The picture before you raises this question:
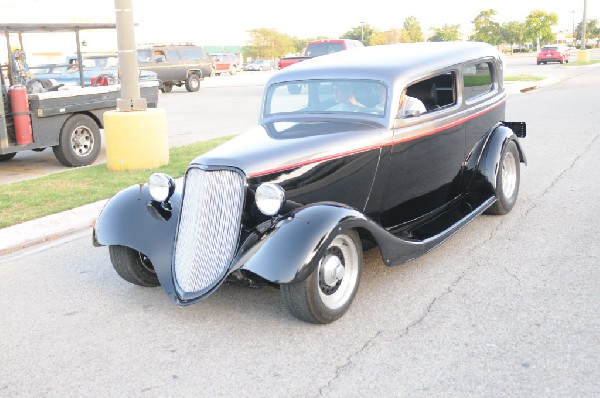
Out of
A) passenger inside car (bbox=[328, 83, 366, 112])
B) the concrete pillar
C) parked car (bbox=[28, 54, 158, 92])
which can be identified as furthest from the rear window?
passenger inside car (bbox=[328, 83, 366, 112])

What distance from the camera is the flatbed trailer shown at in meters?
9.25

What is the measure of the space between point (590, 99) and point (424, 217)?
14976 mm

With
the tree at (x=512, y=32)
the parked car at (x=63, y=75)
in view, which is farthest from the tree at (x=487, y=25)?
the parked car at (x=63, y=75)

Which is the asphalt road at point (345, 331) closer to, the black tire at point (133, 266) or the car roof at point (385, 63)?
the black tire at point (133, 266)

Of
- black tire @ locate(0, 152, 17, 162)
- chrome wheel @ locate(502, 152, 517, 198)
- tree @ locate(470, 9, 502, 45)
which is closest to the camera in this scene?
chrome wheel @ locate(502, 152, 517, 198)

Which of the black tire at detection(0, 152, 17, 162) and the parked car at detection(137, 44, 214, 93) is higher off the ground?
the parked car at detection(137, 44, 214, 93)

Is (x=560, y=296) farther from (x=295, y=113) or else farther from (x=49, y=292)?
(x=49, y=292)

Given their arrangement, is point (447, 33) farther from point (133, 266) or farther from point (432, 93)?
point (133, 266)

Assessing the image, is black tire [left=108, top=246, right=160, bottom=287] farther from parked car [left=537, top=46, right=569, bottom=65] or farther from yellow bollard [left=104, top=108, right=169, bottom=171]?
parked car [left=537, top=46, right=569, bottom=65]

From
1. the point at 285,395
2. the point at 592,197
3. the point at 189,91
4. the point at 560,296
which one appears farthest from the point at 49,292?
the point at 189,91

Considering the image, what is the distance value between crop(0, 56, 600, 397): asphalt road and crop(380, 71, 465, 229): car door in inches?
17.7

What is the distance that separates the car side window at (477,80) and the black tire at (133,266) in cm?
332

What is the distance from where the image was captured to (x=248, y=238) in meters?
4.26

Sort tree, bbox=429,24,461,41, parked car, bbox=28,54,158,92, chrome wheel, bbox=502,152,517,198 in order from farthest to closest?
1. tree, bbox=429,24,461,41
2. parked car, bbox=28,54,158,92
3. chrome wheel, bbox=502,152,517,198
